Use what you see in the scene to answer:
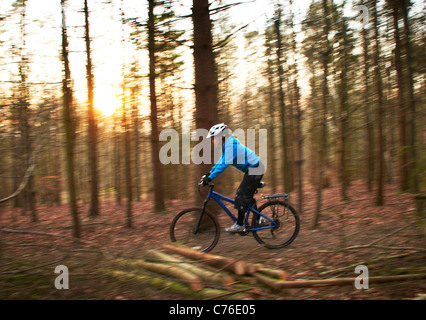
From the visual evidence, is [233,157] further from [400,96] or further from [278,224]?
[400,96]

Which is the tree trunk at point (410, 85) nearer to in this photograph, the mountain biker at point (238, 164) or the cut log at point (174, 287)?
the mountain biker at point (238, 164)

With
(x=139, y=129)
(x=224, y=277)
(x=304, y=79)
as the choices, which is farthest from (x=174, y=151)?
→ (x=224, y=277)

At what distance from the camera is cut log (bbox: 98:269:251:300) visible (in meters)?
3.43

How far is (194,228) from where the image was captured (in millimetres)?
5539

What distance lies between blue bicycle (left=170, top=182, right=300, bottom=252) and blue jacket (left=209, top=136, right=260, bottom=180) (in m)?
0.43

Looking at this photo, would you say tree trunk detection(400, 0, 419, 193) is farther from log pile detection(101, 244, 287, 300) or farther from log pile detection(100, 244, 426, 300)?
log pile detection(101, 244, 287, 300)

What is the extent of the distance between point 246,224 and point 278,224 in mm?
657

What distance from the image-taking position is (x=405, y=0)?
5840 mm

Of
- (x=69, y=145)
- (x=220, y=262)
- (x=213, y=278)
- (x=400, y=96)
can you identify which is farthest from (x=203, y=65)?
(x=400, y=96)

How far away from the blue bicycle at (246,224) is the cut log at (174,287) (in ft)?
4.78
